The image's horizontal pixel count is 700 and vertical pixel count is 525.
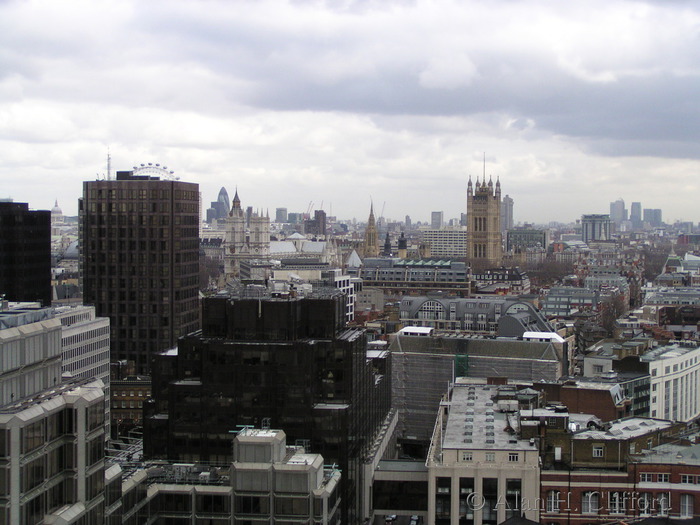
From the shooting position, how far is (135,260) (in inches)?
4838

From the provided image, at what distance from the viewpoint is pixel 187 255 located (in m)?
127

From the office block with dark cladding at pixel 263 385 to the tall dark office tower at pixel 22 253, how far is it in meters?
58.1

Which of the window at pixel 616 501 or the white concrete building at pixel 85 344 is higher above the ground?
the white concrete building at pixel 85 344

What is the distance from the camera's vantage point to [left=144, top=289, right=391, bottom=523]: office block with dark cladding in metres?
68.9

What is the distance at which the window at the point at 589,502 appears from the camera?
66000mm

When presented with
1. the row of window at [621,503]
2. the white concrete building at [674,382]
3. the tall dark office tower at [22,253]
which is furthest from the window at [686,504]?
the tall dark office tower at [22,253]

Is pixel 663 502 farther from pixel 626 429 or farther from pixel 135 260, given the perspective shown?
pixel 135 260

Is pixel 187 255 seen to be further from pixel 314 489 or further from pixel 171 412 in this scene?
pixel 314 489

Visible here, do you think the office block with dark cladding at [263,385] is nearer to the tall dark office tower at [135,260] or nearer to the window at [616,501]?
the window at [616,501]

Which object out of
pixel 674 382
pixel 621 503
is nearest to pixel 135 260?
pixel 674 382

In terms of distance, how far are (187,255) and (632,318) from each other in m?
90.9

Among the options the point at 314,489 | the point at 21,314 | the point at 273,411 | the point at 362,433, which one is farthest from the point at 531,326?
the point at 21,314

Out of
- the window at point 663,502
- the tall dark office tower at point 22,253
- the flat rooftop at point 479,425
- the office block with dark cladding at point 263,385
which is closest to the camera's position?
the window at point 663,502

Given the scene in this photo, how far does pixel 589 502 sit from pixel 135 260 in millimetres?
73089
